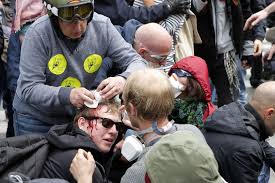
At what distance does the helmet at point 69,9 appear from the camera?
2943mm

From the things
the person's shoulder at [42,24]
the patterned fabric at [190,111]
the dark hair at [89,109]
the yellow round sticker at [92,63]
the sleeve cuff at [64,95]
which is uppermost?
the person's shoulder at [42,24]

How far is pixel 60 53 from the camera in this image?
308 centimetres

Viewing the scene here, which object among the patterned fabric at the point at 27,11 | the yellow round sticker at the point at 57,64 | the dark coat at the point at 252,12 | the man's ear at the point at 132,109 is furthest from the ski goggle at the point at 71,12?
the dark coat at the point at 252,12

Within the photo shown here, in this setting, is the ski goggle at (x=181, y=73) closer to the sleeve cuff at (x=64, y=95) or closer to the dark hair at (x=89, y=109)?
the dark hair at (x=89, y=109)

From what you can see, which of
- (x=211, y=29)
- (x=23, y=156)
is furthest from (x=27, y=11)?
(x=23, y=156)

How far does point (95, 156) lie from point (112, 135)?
0.13 meters

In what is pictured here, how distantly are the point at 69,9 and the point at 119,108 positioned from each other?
1.80ft

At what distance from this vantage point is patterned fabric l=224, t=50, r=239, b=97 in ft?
14.1

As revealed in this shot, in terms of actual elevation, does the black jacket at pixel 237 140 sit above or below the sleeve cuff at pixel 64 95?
below

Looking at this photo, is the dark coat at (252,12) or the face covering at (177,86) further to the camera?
the dark coat at (252,12)

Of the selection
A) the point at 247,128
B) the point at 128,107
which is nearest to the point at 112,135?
the point at 128,107

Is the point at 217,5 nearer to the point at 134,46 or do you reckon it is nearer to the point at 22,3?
the point at 134,46

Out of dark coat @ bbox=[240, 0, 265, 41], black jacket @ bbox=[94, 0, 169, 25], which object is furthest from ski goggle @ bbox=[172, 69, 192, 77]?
dark coat @ bbox=[240, 0, 265, 41]

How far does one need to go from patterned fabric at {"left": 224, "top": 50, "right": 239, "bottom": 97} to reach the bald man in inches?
49.1
